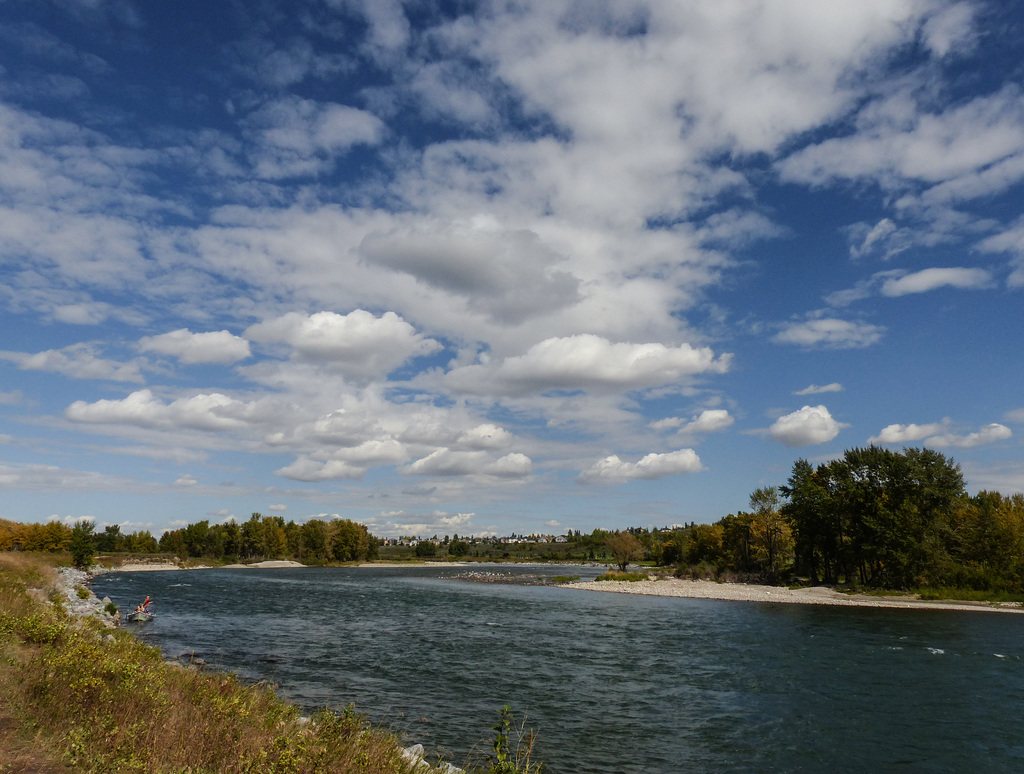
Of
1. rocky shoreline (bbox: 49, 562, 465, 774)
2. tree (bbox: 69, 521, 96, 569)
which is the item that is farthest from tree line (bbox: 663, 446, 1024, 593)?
tree (bbox: 69, 521, 96, 569)

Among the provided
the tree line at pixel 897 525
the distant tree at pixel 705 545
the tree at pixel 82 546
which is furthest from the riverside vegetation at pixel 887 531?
the tree at pixel 82 546

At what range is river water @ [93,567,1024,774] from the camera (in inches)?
769

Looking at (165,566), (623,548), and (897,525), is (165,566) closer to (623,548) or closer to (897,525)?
(623,548)

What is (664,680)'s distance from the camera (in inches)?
1152

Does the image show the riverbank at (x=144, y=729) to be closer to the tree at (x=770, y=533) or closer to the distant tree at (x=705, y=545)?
the tree at (x=770, y=533)

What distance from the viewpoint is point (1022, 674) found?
100ft

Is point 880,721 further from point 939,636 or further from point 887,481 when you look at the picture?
point 887,481

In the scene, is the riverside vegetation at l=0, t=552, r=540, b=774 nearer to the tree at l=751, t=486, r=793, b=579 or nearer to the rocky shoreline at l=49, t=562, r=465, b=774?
the rocky shoreline at l=49, t=562, r=465, b=774

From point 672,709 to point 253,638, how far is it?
2934cm

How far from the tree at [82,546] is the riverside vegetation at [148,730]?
133 meters

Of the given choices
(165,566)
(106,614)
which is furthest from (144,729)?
(165,566)

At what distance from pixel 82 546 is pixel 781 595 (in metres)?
135

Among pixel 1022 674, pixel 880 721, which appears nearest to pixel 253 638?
pixel 880 721

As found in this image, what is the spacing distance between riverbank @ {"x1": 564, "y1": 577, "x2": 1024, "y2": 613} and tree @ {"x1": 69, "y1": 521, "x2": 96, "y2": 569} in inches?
4057
